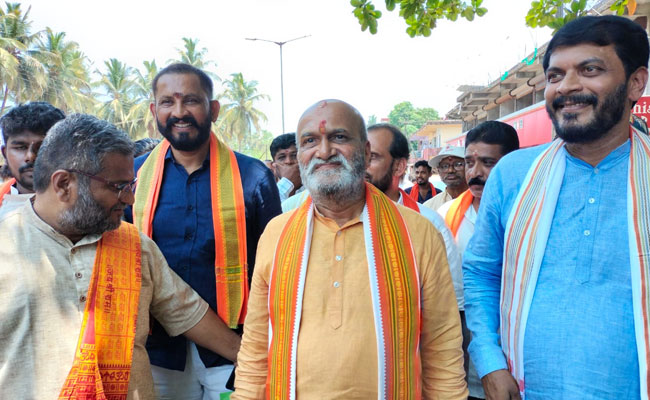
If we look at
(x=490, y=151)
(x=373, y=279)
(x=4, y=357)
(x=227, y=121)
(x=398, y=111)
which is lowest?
(x=4, y=357)

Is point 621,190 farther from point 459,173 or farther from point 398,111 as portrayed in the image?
point 398,111

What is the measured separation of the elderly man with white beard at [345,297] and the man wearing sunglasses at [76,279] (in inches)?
20.9

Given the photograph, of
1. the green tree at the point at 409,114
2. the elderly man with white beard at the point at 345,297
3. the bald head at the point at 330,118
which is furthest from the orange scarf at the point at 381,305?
the green tree at the point at 409,114

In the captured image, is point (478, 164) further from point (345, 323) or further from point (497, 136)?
point (345, 323)

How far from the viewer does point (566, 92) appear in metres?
1.84

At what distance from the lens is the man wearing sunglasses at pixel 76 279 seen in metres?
1.84

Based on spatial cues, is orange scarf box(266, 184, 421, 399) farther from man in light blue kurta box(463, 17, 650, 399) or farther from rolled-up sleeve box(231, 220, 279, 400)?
man in light blue kurta box(463, 17, 650, 399)

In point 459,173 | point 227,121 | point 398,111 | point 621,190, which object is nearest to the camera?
point 621,190

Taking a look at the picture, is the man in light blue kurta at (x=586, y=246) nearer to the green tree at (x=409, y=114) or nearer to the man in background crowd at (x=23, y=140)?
the man in background crowd at (x=23, y=140)

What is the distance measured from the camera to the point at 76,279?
197 cm

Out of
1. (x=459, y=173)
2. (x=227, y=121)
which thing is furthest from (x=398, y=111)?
(x=459, y=173)

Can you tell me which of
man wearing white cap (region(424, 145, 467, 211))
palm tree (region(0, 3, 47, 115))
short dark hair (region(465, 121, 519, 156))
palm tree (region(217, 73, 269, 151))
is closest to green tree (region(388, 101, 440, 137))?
palm tree (region(217, 73, 269, 151))

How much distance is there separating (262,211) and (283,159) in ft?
8.57

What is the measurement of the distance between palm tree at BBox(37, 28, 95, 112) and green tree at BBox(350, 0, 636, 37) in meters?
29.8
